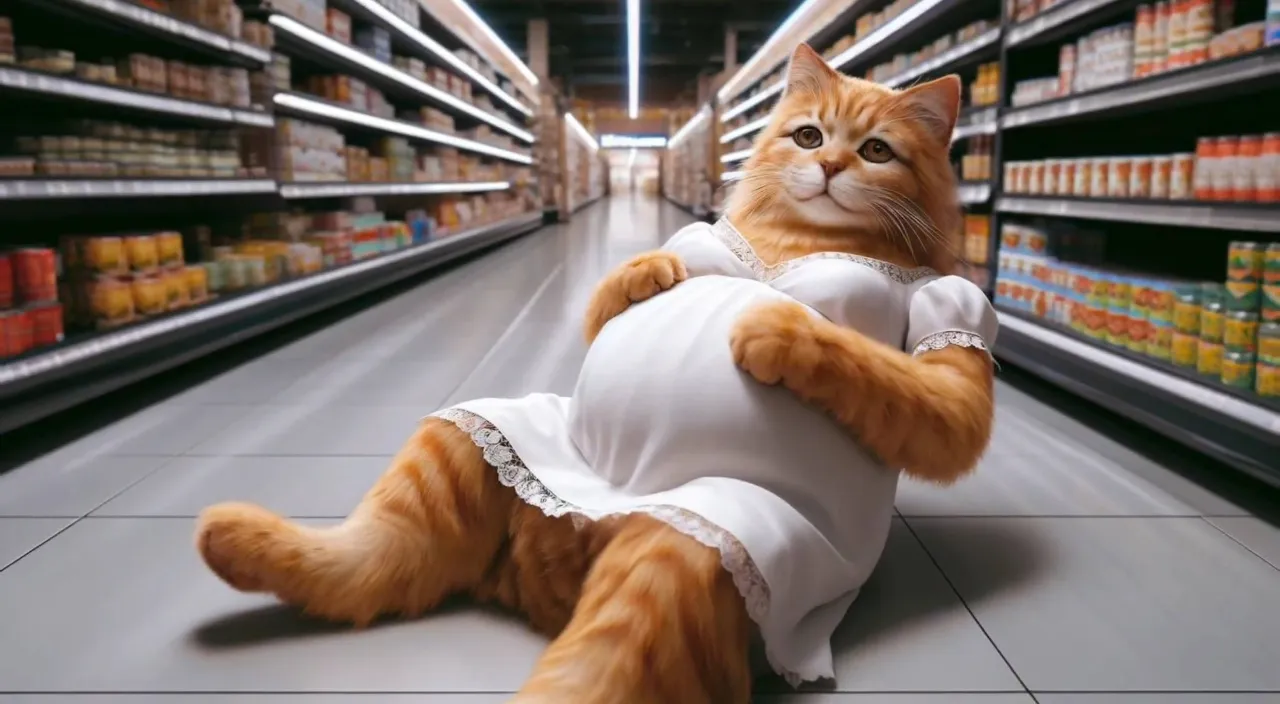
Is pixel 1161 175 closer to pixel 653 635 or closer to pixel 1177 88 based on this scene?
pixel 1177 88

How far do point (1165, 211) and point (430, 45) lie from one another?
5.64 metres

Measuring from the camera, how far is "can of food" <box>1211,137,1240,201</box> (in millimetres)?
2254

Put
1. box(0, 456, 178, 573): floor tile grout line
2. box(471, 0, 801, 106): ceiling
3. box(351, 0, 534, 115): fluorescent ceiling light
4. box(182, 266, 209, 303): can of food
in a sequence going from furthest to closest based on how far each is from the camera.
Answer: box(471, 0, 801, 106): ceiling
box(351, 0, 534, 115): fluorescent ceiling light
box(182, 266, 209, 303): can of food
box(0, 456, 178, 573): floor tile grout line

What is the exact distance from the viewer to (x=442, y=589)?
1.35m

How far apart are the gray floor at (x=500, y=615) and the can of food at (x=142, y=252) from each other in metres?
0.62

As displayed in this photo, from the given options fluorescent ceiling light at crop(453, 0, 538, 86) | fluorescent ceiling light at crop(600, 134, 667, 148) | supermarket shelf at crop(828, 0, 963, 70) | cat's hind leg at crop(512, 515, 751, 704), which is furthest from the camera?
fluorescent ceiling light at crop(600, 134, 667, 148)

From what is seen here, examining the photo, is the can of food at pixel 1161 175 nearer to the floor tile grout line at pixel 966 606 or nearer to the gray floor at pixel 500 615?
the gray floor at pixel 500 615

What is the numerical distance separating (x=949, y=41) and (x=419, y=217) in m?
4.04

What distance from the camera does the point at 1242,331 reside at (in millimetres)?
2129

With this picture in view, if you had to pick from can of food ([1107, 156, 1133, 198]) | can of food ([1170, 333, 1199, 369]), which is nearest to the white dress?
can of food ([1170, 333, 1199, 369])

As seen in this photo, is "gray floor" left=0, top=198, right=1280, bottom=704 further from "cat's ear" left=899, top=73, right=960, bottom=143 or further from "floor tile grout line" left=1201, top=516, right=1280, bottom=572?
"cat's ear" left=899, top=73, right=960, bottom=143

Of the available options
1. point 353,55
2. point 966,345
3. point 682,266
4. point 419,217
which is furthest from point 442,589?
point 419,217

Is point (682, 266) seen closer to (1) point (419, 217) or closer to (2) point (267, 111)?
(2) point (267, 111)

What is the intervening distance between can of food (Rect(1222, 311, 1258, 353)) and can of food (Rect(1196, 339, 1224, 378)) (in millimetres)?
95
